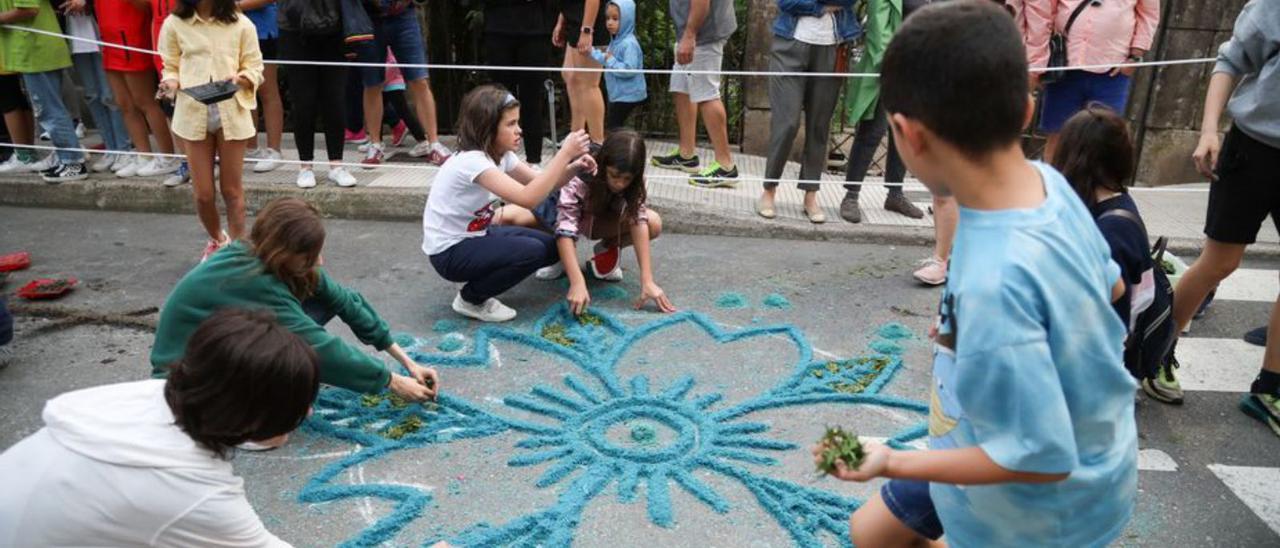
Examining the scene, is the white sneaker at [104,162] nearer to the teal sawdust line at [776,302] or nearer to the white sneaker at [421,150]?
the white sneaker at [421,150]

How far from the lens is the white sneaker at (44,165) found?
5.71 m

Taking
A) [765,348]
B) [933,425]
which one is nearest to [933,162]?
[933,425]

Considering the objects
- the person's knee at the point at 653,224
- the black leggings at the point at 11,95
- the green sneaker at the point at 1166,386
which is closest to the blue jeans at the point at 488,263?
the person's knee at the point at 653,224

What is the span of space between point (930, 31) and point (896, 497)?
0.95 meters

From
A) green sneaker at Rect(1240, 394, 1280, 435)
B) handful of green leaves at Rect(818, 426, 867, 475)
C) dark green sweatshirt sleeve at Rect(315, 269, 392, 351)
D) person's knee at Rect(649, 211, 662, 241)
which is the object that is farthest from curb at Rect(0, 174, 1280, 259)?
handful of green leaves at Rect(818, 426, 867, 475)

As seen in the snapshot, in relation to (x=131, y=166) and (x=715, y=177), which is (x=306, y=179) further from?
(x=715, y=177)

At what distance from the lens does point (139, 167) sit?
5672 millimetres

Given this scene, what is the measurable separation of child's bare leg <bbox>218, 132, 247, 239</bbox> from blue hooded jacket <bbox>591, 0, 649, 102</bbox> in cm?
212

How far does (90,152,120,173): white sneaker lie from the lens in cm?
578

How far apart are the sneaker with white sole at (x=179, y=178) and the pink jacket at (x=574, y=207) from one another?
2659mm

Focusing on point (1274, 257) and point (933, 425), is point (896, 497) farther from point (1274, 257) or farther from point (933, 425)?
point (1274, 257)

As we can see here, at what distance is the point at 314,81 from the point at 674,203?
2182mm

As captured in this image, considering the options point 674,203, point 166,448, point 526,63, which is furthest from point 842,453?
point 526,63

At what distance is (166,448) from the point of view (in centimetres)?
159
